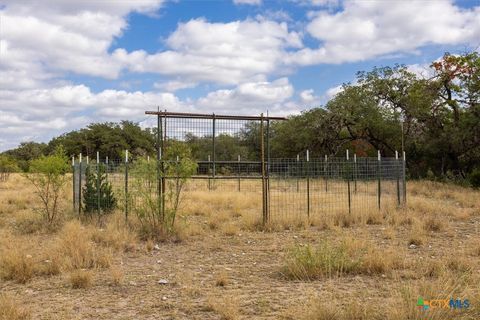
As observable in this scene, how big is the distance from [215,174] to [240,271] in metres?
5.02

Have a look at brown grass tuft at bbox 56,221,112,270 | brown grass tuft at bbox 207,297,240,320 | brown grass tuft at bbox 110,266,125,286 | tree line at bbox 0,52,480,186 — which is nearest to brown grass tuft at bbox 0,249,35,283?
brown grass tuft at bbox 56,221,112,270

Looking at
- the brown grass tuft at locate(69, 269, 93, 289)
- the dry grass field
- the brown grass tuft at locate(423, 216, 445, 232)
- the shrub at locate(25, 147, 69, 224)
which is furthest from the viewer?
the shrub at locate(25, 147, 69, 224)

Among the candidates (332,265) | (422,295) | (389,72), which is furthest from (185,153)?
(389,72)

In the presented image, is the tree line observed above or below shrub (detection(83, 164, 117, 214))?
above

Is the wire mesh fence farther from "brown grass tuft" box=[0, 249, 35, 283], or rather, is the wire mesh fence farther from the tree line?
the tree line

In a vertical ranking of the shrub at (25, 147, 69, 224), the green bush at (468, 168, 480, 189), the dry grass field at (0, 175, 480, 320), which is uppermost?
the shrub at (25, 147, 69, 224)

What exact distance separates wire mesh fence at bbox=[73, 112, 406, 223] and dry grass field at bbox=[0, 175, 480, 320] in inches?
32.3

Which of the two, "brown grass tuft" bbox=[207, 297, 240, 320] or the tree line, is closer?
"brown grass tuft" bbox=[207, 297, 240, 320]

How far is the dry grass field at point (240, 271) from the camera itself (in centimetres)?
506

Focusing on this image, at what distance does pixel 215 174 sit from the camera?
11922mm

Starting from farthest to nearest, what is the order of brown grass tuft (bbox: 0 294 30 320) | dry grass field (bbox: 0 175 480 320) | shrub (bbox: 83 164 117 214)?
shrub (bbox: 83 164 117 214) → dry grass field (bbox: 0 175 480 320) → brown grass tuft (bbox: 0 294 30 320)

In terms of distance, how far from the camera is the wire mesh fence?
9938mm

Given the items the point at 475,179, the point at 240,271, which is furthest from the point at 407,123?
the point at 240,271

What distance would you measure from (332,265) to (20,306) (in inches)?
160
